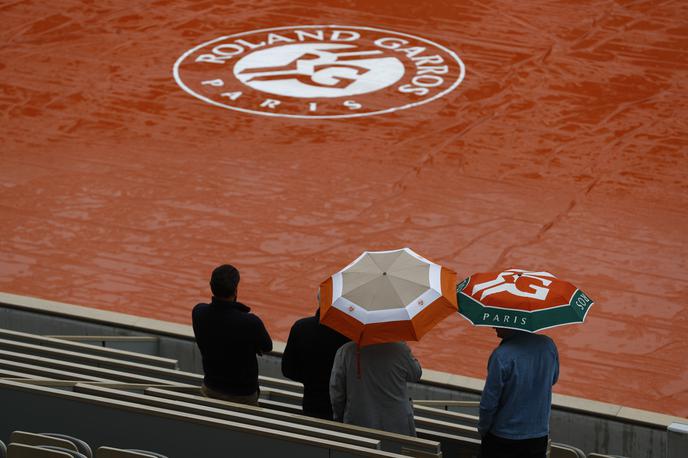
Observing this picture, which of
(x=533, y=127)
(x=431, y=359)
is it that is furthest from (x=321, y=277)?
(x=533, y=127)

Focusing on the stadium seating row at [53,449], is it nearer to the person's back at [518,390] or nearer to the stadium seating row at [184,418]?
the stadium seating row at [184,418]

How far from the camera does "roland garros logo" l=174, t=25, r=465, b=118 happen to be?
14.4 meters

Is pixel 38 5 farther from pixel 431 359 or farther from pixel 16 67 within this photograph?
pixel 431 359

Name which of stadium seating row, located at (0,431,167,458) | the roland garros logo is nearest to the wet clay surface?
the roland garros logo

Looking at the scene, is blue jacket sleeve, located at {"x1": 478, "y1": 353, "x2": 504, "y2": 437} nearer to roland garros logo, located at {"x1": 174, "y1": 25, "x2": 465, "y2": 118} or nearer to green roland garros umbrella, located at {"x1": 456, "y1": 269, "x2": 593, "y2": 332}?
green roland garros umbrella, located at {"x1": 456, "y1": 269, "x2": 593, "y2": 332}

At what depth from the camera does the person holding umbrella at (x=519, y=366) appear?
588 centimetres

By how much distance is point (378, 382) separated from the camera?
604 cm

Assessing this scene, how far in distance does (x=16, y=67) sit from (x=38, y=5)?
8.44ft

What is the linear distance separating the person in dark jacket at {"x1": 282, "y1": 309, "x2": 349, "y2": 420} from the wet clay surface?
3187 millimetres

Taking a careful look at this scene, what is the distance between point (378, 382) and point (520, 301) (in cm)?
80

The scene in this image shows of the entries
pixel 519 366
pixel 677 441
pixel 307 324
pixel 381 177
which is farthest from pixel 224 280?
pixel 381 177

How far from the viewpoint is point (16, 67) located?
15359mm

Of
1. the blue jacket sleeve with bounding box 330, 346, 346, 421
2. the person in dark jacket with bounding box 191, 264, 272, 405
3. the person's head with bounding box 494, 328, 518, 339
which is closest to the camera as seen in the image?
the person's head with bounding box 494, 328, 518, 339

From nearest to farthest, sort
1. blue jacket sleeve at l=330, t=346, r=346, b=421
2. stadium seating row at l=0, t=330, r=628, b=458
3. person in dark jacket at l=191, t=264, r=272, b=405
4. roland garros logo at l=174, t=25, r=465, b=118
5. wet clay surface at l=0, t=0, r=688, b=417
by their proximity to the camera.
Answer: stadium seating row at l=0, t=330, r=628, b=458 → blue jacket sleeve at l=330, t=346, r=346, b=421 → person in dark jacket at l=191, t=264, r=272, b=405 → wet clay surface at l=0, t=0, r=688, b=417 → roland garros logo at l=174, t=25, r=465, b=118
